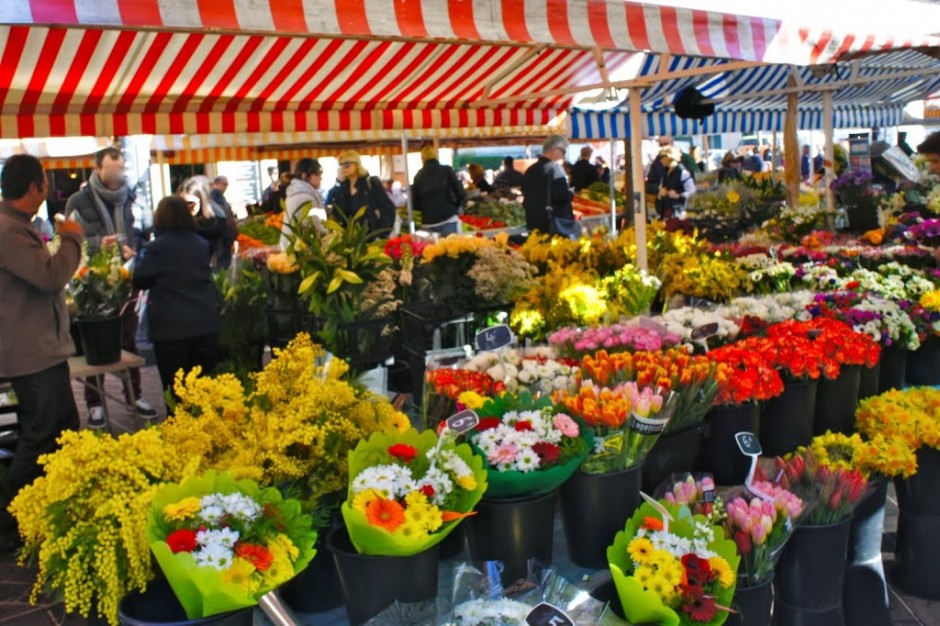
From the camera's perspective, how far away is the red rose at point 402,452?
2145 mm

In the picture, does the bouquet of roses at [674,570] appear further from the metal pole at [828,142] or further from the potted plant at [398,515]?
the metal pole at [828,142]

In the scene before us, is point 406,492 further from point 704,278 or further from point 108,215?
point 108,215

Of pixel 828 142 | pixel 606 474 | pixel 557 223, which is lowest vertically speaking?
pixel 606 474

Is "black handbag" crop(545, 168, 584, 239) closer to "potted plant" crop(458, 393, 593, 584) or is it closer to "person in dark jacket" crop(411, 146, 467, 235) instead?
"person in dark jacket" crop(411, 146, 467, 235)

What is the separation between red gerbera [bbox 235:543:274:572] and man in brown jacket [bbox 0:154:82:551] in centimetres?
256

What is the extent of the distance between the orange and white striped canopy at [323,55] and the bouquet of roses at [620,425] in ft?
4.37

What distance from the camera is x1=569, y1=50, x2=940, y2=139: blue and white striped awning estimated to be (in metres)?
8.86

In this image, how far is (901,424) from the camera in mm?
3178

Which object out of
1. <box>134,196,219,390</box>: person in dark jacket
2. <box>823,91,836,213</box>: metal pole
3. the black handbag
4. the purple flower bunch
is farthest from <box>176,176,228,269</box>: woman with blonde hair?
<box>823,91,836,213</box>: metal pole

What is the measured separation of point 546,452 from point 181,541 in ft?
3.01

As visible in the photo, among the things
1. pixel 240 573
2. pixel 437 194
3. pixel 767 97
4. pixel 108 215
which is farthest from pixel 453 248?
A: pixel 767 97

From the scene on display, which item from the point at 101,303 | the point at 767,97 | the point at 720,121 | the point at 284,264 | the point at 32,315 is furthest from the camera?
the point at 720,121

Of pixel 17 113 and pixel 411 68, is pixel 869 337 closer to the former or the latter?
pixel 411 68

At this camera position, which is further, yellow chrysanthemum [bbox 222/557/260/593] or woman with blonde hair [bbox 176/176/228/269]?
woman with blonde hair [bbox 176/176/228/269]
